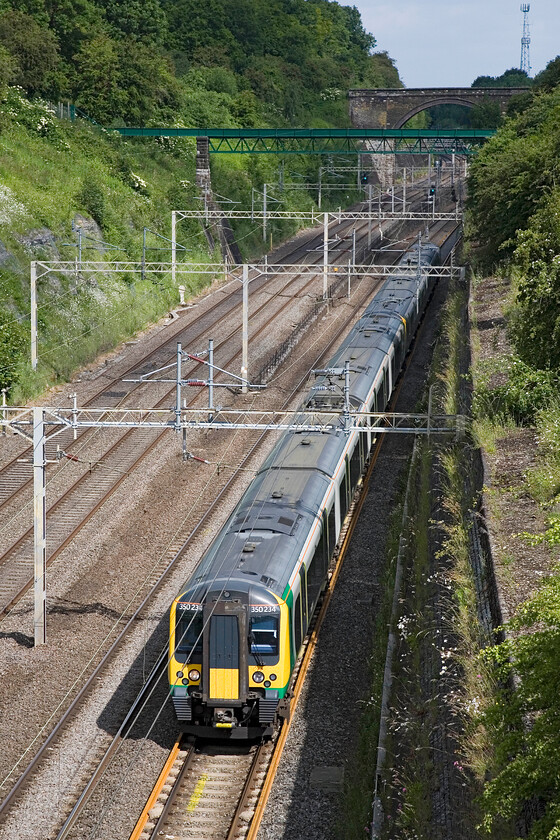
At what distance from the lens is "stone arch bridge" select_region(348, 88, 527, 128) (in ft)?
302

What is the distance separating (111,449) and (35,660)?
43.3ft

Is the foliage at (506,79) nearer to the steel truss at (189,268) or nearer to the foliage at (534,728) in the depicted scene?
the steel truss at (189,268)

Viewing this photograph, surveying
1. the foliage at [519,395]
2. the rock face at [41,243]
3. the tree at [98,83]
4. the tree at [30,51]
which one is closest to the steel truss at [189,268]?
the rock face at [41,243]

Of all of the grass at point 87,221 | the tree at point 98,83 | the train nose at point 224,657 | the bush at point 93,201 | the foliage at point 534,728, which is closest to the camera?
the foliage at point 534,728

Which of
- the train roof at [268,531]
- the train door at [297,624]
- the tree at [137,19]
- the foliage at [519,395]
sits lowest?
the train door at [297,624]

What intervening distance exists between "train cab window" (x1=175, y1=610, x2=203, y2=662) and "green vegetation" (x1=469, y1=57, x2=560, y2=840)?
15.6 feet

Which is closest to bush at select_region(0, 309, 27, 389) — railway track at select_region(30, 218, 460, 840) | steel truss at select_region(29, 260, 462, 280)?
steel truss at select_region(29, 260, 462, 280)

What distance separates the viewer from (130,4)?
3533 inches

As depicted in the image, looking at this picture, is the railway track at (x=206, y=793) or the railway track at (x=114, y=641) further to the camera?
the railway track at (x=114, y=641)

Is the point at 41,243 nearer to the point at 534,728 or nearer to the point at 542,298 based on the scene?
the point at 542,298

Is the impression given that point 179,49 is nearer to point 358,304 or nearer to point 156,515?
point 358,304

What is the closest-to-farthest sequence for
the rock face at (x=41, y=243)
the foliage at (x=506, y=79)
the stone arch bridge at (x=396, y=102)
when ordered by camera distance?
the rock face at (x=41, y=243) < the stone arch bridge at (x=396, y=102) < the foliage at (x=506, y=79)

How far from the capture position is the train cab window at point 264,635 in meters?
16.8

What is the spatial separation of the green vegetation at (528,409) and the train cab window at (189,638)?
476 cm
